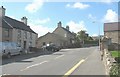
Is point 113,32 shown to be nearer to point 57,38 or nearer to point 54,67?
point 57,38

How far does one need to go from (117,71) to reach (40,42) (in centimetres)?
8724

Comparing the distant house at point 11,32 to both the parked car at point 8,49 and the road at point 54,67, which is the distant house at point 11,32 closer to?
the parked car at point 8,49

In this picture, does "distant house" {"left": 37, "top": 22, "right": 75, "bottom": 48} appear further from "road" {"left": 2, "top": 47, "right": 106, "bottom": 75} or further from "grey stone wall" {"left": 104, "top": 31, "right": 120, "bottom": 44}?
"road" {"left": 2, "top": 47, "right": 106, "bottom": 75}

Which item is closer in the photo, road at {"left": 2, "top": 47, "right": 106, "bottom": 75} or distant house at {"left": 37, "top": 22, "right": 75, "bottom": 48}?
road at {"left": 2, "top": 47, "right": 106, "bottom": 75}

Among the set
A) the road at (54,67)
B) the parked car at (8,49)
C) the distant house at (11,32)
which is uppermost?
the distant house at (11,32)

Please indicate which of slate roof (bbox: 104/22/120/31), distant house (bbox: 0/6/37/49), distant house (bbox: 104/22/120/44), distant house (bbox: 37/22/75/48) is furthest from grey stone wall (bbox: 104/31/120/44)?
distant house (bbox: 0/6/37/49)

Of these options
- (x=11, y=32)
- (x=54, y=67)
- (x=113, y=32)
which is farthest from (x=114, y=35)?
(x=54, y=67)

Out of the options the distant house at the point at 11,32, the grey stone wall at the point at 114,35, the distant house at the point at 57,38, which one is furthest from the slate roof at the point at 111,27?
the distant house at the point at 11,32

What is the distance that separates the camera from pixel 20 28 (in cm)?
5791

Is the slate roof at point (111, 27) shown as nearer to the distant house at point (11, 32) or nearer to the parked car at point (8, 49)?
the distant house at point (11, 32)

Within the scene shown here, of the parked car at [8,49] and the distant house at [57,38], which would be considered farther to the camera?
the distant house at [57,38]

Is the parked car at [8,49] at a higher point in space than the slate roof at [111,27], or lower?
lower

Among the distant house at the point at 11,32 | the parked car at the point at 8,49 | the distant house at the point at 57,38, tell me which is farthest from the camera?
the distant house at the point at 57,38

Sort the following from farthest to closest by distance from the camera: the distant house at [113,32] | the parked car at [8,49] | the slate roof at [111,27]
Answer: the slate roof at [111,27] → the distant house at [113,32] → the parked car at [8,49]
